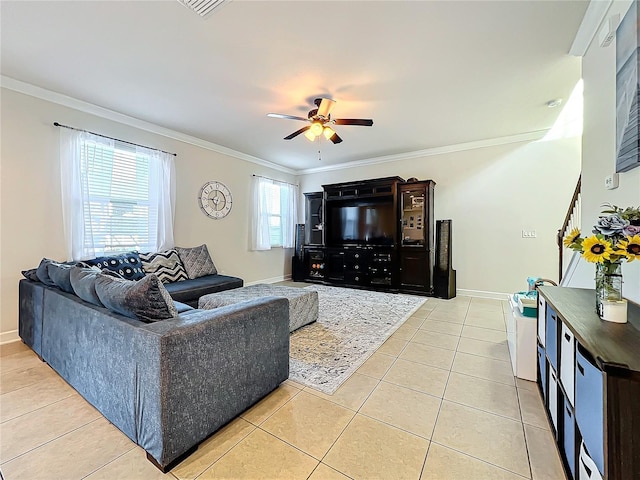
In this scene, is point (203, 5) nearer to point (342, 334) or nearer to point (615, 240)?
point (615, 240)

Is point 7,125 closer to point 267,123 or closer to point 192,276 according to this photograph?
point 192,276

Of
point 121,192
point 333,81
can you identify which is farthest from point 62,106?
point 333,81

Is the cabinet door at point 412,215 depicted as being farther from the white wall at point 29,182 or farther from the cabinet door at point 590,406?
the white wall at point 29,182

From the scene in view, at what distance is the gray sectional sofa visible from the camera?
1.22 m

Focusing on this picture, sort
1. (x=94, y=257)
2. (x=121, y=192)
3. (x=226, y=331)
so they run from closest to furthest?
1. (x=226, y=331)
2. (x=94, y=257)
3. (x=121, y=192)

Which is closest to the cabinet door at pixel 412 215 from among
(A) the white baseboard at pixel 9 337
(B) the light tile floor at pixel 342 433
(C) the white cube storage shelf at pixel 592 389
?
(B) the light tile floor at pixel 342 433

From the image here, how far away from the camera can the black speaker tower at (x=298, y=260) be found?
592 centimetres

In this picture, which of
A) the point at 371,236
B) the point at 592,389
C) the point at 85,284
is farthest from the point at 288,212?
the point at 592,389

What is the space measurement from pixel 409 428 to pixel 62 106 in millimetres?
4514

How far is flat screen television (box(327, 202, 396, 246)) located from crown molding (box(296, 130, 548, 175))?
93 cm

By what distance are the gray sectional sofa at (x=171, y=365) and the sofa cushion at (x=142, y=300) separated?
0.05 m

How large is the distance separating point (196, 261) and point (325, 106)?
2.79 m

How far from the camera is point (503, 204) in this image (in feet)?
14.2

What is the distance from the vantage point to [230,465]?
1.27m
